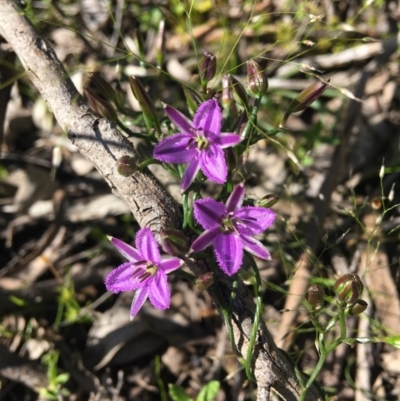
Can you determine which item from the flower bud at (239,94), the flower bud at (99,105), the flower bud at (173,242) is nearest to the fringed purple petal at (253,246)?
the flower bud at (173,242)

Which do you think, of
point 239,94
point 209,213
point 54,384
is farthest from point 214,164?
point 54,384

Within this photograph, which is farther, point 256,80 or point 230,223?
point 256,80

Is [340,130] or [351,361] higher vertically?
A: [340,130]

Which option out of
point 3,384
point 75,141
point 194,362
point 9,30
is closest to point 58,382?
point 3,384

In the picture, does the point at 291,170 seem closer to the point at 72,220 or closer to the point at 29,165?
the point at 72,220

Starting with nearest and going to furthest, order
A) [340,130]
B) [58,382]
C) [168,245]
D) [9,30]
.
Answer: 1. [168,245]
2. [9,30]
3. [58,382]
4. [340,130]

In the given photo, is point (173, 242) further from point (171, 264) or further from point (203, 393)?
point (203, 393)

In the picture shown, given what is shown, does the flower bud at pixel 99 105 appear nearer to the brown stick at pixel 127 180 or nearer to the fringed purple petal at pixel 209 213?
the brown stick at pixel 127 180
